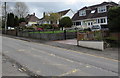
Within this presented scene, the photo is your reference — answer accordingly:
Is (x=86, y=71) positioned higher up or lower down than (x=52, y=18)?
lower down

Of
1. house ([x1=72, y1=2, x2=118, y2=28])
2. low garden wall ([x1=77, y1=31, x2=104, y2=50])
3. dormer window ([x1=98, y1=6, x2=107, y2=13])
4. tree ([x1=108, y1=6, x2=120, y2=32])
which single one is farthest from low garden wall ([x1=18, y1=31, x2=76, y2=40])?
dormer window ([x1=98, y1=6, x2=107, y2=13])

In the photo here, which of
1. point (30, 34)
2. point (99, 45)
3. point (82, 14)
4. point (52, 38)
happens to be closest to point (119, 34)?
point (99, 45)

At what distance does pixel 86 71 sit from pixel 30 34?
20640 millimetres

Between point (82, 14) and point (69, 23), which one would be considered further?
point (82, 14)

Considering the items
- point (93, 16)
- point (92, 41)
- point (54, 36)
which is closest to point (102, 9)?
point (93, 16)

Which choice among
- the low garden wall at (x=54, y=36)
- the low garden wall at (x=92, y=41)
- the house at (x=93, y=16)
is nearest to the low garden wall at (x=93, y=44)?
the low garden wall at (x=92, y=41)

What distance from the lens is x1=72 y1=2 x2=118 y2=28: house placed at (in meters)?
37.0

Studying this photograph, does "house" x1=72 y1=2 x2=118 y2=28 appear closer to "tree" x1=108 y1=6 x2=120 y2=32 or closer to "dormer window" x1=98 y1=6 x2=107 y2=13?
"dormer window" x1=98 y1=6 x2=107 y2=13

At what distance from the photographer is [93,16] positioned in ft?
131

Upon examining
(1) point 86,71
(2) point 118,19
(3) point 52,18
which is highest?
(3) point 52,18

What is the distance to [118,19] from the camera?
15461 mm

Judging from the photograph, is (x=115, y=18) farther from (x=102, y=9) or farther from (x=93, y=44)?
(x=102, y=9)

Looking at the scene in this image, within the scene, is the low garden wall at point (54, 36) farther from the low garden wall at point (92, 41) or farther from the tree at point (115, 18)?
the tree at point (115, 18)

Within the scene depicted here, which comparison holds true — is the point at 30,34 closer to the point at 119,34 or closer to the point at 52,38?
the point at 52,38
